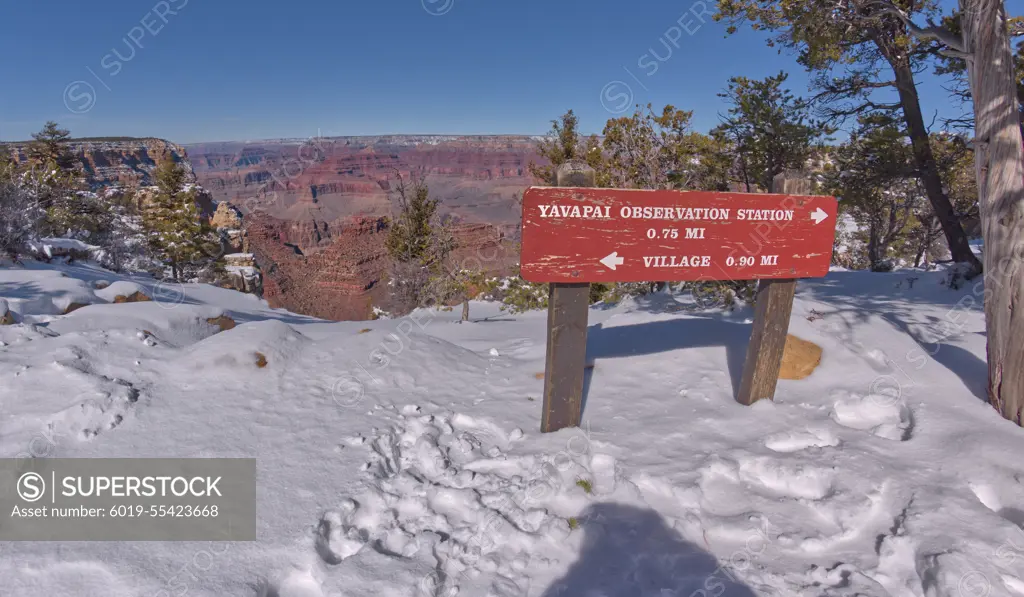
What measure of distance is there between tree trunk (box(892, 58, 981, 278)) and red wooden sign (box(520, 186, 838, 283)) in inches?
322

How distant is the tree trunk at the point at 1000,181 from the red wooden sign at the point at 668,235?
1289mm

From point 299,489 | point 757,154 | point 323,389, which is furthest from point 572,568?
point 757,154

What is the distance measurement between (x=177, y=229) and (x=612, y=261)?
3035 cm

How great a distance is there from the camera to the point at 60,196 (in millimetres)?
23672

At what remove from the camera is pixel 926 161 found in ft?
32.7

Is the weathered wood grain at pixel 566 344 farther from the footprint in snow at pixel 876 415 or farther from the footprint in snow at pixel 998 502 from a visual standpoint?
the footprint in snow at pixel 998 502

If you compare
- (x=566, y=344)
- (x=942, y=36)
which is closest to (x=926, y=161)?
(x=942, y=36)

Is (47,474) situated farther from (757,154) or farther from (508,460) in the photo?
(757,154)

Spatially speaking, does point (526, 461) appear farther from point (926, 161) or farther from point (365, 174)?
point (365, 174)

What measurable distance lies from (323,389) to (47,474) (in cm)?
198

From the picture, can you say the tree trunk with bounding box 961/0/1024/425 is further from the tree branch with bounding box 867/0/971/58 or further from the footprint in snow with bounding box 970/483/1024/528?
the footprint in snow with bounding box 970/483/1024/528

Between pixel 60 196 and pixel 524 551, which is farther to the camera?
pixel 60 196
